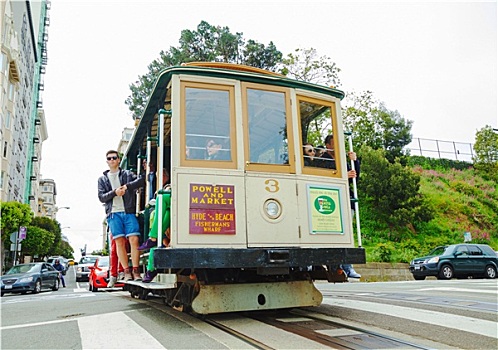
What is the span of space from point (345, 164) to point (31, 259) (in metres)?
47.0

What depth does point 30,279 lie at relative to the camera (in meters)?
17.8

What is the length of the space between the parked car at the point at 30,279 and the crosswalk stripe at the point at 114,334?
42.0 ft

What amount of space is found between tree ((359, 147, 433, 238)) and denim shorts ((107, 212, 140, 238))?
21.6m

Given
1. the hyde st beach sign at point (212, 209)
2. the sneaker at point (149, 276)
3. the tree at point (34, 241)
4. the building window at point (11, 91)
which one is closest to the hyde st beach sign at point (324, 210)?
the hyde st beach sign at point (212, 209)

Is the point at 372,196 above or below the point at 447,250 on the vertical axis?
above

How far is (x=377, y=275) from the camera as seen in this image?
20.0m

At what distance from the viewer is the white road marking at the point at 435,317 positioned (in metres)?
5.09

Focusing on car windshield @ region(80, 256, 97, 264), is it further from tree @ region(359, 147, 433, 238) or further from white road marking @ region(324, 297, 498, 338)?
white road marking @ region(324, 297, 498, 338)

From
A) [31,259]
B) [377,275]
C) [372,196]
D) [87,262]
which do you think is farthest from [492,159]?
[31,259]

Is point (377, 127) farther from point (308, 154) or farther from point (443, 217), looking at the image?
point (308, 154)

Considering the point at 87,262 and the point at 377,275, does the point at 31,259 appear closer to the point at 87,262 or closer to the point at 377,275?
the point at 87,262

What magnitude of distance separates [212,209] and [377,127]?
31563 millimetres

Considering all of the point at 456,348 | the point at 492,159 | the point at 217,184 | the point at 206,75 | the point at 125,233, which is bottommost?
the point at 456,348

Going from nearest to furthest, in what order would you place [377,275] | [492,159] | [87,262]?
1. [377,275]
2. [87,262]
3. [492,159]
